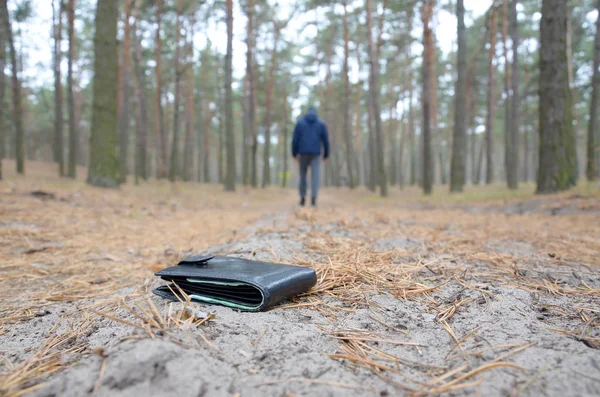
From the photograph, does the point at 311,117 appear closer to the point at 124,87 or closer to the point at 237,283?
the point at 237,283

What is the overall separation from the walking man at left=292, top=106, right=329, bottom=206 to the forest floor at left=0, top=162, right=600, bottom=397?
411cm

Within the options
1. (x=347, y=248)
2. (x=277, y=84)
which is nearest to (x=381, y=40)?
(x=277, y=84)

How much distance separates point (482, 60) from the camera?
19.8 meters

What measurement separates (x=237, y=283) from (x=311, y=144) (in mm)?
5818

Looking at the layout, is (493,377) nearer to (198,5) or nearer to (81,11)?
(198,5)

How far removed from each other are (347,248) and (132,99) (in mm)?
23450

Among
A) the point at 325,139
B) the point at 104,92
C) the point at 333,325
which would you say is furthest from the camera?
the point at 104,92

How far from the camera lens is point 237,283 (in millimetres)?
1580

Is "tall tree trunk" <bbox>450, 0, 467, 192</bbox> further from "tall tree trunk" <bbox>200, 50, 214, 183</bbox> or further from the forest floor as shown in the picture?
A: "tall tree trunk" <bbox>200, 50, 214, 183</bbox>

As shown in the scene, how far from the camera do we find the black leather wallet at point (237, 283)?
157 cm

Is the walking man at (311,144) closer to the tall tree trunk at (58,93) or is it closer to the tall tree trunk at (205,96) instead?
the tall tree trunk at (58,93)

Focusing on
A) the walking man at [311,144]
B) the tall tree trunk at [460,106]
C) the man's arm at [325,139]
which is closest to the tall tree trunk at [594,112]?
the tall tree trunk at [460,106]

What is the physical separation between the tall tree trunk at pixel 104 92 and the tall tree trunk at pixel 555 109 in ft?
30.7

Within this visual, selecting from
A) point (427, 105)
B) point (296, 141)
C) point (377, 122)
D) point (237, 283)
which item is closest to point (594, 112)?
point (427, 105)
